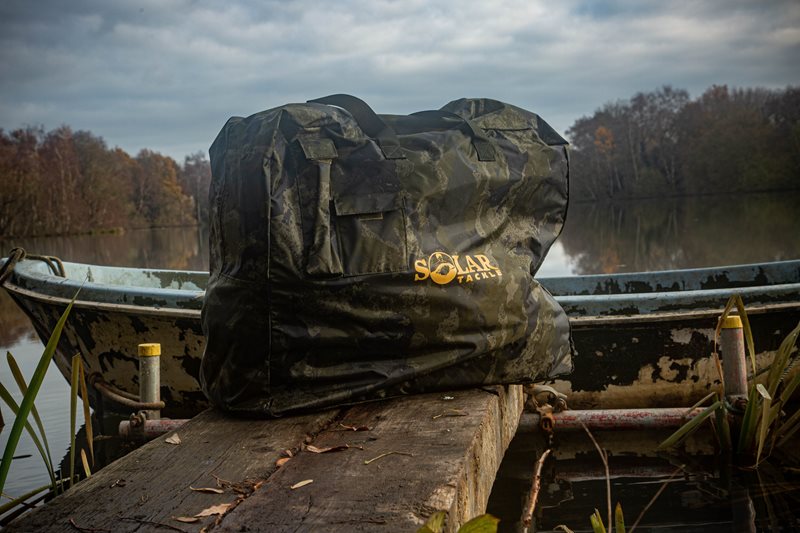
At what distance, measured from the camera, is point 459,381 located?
9.16 feet

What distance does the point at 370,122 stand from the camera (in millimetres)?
2779

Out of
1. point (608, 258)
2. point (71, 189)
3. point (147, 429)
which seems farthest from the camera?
point (71, 189)

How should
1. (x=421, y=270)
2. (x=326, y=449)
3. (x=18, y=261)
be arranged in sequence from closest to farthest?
1. (x=326, y=449)
2. (x=421, y=270)
3. (x=18, y=261)

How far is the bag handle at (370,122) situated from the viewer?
2.72 metres

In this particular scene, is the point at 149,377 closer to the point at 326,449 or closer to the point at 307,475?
the point at 326,449

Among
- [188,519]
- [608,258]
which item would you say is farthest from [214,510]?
[608,258]

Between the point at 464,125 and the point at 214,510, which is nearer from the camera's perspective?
the point at 214,510

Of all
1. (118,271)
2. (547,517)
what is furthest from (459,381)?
(118,271)

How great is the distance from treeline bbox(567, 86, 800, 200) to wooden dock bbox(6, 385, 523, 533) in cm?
6132

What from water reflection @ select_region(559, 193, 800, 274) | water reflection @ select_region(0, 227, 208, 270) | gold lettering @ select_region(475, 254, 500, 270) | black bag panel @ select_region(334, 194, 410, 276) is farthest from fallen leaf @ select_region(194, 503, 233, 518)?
water reflection @ select_region(0, 227, 208, 270)

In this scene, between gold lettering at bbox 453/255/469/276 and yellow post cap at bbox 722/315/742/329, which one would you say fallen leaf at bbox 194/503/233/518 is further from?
yellow post cap at bbox 722/315/742/329

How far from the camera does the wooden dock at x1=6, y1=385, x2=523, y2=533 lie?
5.92ft

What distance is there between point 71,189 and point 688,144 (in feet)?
176

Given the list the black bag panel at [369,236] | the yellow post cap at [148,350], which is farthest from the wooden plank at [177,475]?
the yellow post cap at [148,350]
